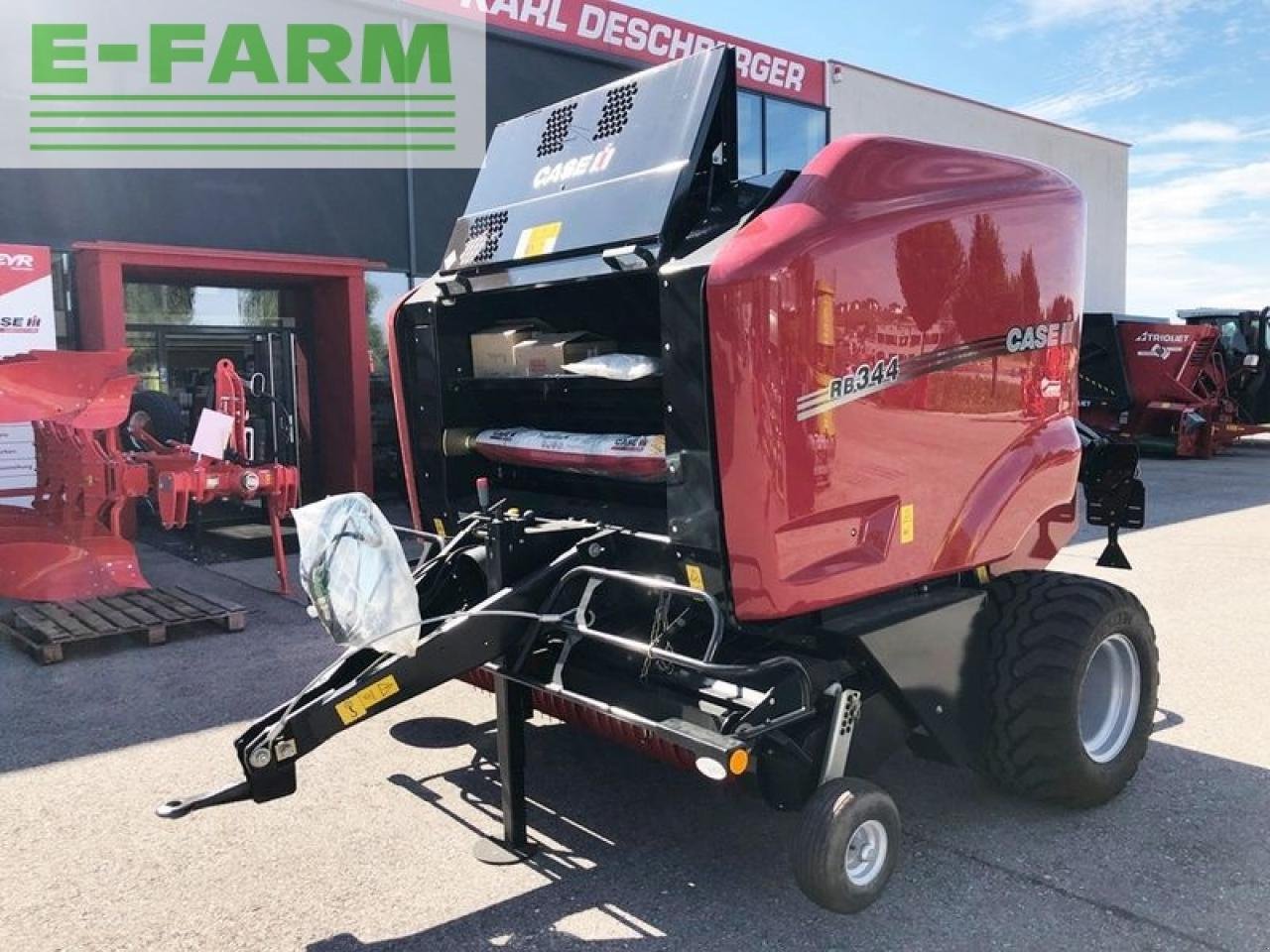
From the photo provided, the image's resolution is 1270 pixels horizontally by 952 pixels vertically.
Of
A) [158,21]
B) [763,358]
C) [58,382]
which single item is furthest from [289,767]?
[158,21]

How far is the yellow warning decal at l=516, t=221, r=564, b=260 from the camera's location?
3.69 metres

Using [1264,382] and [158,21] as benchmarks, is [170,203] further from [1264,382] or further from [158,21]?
[1264,382]

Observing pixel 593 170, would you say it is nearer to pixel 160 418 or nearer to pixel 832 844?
pixel 832 844

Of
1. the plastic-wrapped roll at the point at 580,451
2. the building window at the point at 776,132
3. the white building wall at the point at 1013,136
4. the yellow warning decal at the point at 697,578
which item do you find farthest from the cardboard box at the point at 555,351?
the white building wall at the point at 1013,136

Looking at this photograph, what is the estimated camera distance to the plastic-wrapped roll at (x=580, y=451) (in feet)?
11.2

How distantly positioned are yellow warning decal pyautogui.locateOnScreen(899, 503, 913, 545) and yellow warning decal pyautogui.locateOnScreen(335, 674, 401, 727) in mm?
1615

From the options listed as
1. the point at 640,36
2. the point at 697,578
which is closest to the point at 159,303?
the point at 640,36

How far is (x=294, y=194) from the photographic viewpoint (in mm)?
10742

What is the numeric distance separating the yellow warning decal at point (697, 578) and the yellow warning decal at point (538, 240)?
1310 mm

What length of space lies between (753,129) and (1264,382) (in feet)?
34.9

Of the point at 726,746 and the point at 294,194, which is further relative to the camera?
the point at 294,194

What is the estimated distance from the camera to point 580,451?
12.0 feet

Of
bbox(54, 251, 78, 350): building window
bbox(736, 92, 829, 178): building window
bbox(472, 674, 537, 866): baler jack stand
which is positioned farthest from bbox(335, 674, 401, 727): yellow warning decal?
bbox(736, 92, 829, 178): building window

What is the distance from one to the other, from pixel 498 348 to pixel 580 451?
70 centimetres
